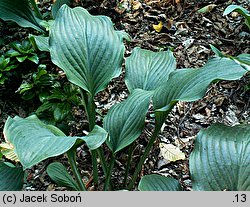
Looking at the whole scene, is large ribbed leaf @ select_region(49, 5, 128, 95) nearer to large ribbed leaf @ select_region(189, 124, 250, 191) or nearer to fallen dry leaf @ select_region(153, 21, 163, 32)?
large ribbed leaf @ select_region(189, 124, 250, 191)

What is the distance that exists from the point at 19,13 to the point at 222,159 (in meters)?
1.61

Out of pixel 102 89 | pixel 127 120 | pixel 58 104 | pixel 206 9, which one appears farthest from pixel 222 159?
pixel 206 9

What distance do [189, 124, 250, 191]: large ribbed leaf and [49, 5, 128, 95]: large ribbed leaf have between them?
1.47 feet

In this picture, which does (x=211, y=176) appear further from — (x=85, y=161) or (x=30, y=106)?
(x=30, y=106)

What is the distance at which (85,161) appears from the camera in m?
1.73

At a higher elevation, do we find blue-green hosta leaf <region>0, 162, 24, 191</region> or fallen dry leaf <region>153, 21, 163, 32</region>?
fallen dry leaf <region>153, 21, 163, 32</region>

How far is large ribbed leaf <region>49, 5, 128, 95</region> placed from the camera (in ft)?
4.61

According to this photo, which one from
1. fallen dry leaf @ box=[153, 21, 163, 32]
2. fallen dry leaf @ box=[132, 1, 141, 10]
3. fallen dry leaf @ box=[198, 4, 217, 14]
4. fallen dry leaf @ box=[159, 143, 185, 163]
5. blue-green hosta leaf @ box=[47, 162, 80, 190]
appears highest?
fallen dry leaf @ box=[132, 1, 141, 10]

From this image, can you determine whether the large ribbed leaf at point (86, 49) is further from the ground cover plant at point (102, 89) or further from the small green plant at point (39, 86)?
the small green plant at point (39, 86)

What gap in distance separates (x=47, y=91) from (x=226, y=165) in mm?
1085

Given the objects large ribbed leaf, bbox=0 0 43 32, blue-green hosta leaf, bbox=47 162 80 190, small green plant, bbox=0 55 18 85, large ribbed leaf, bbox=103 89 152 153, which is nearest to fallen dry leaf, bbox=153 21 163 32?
large ribbed leaf, bbox=0 0 43 32

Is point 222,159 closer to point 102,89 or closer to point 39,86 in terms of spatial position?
point 102,89

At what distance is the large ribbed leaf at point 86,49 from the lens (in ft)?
4.61

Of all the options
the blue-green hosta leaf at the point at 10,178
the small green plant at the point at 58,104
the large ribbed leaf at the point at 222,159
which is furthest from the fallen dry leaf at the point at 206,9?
the blue-green hosta leaf at the point at 10,178
